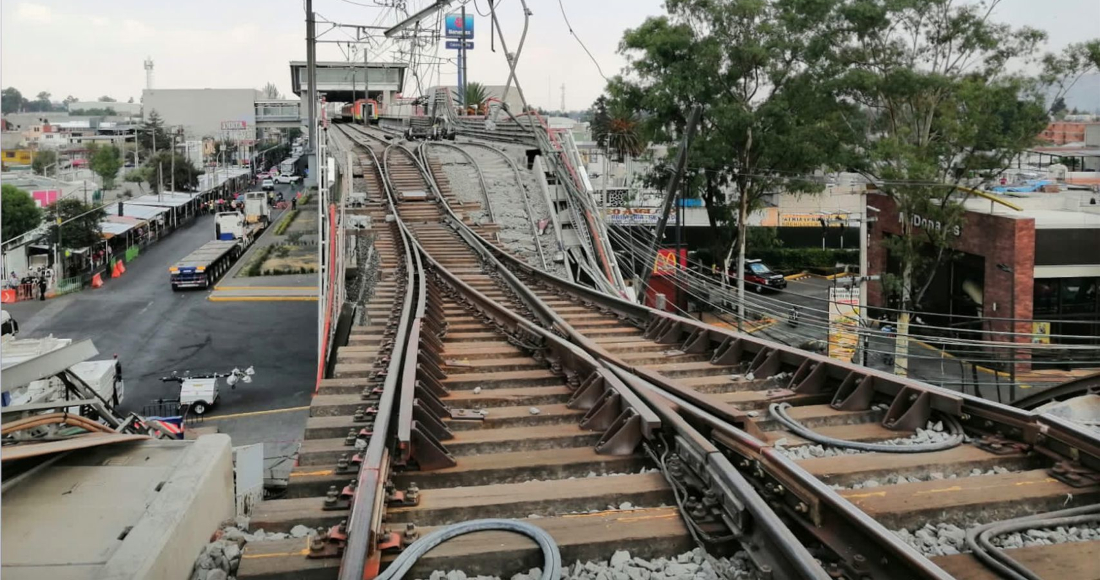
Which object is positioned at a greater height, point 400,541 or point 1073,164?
point 1073,164

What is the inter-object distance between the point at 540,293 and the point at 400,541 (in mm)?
7377

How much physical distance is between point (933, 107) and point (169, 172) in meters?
52.9

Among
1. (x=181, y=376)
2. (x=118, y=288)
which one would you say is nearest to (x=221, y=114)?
(x=118, y=288)

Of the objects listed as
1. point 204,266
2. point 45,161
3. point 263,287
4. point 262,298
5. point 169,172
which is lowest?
point 262,298

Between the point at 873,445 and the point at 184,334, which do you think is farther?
the point at 184,334

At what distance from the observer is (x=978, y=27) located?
17.7 metres

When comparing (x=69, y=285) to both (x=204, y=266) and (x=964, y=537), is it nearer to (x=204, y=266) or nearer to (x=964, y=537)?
(x=204, y=266)

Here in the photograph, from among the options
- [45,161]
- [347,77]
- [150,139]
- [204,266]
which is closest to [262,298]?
[204,266]

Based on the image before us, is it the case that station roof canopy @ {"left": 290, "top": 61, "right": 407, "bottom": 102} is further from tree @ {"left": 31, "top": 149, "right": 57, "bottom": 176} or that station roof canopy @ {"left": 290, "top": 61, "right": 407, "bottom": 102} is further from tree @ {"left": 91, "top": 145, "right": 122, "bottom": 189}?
tree @ {"left": 31, "top": 149, "right": 57, "bottom": 176}

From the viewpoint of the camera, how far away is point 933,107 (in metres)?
17.9

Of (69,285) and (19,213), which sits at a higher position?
(19,213)

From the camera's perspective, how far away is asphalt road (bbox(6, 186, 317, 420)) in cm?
2025

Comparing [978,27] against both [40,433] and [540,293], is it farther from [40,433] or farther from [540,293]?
[40,433]

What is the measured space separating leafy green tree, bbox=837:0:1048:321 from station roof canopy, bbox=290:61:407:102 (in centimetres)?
4403
